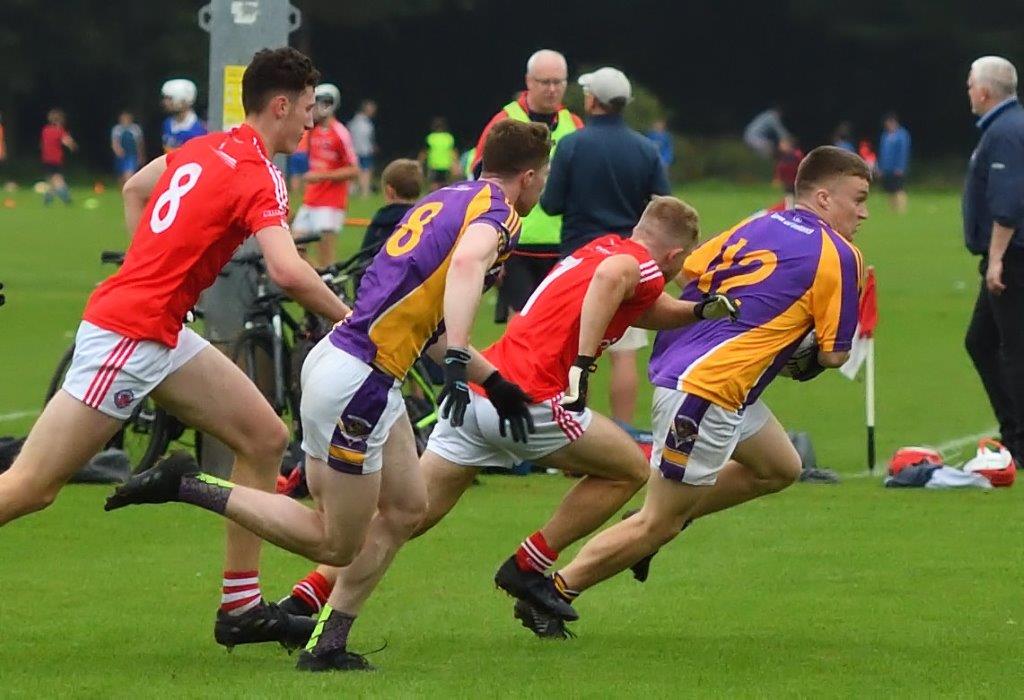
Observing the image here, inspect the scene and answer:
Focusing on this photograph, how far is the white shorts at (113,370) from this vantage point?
21.7ft

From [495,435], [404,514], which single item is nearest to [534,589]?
[495,435]

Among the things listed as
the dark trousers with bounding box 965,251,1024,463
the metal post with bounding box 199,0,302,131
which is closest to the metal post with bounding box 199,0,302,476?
the metal post with bounding box 199,0,302,131

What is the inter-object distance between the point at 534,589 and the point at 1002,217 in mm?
5180

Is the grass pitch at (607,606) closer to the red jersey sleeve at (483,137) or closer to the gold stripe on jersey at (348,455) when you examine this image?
the gold stripe on jersey at (348,455)

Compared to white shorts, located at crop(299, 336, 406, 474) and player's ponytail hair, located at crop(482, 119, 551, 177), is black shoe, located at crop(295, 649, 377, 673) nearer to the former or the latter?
white shorts, located at crop(299, 336, 406, 474)

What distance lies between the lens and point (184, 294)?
22.1 feet

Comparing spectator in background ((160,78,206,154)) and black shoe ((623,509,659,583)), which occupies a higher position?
black shoe ((623,509,659,583))

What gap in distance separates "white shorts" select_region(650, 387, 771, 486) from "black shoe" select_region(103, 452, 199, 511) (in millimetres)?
1719

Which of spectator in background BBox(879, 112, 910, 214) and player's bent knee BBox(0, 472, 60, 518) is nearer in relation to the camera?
player's bent knee BBox(0, 472, 60, 518)

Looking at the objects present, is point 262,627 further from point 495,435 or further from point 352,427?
point 495,435

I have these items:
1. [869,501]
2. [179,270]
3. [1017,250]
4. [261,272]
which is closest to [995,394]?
[1017,250]

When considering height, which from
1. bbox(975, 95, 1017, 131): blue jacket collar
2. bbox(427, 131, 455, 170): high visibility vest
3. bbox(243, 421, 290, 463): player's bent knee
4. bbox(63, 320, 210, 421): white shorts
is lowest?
bbox(427, 131, 455, 170): high visibility vest

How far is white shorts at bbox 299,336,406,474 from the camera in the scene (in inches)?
258

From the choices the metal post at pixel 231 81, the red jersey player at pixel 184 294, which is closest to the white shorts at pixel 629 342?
the metal post at pixel 231 81
